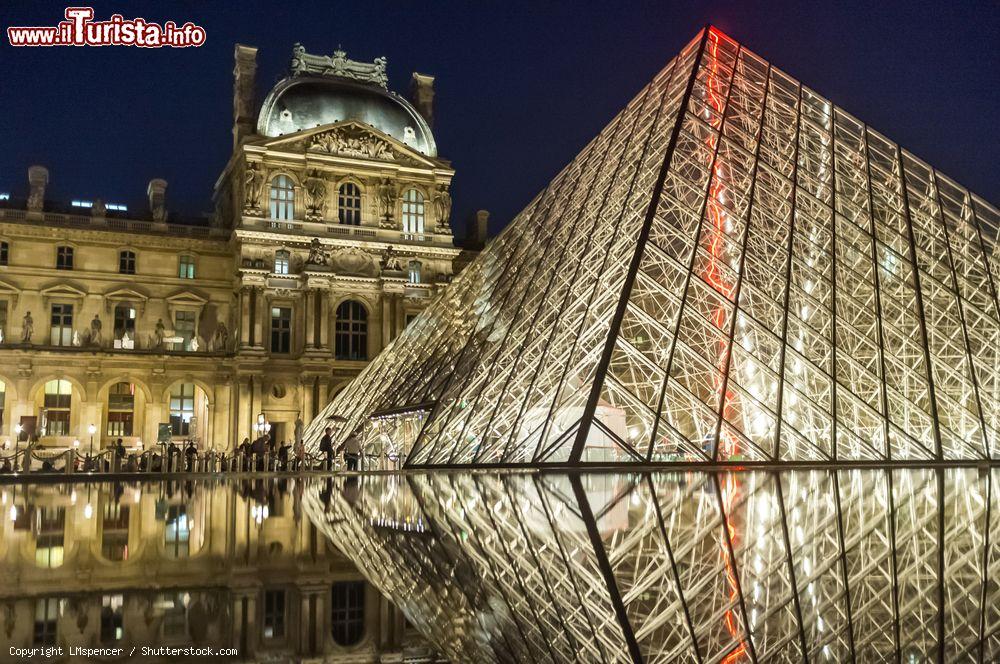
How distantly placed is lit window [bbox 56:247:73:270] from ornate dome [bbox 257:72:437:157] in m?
9.25

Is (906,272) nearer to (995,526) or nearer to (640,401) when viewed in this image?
(640,401)

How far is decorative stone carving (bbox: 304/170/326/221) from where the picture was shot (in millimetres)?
38625

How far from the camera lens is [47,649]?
3256mm

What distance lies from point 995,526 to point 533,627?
4.89 meters

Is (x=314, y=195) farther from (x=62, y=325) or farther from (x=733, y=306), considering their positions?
(x=733, y=306)

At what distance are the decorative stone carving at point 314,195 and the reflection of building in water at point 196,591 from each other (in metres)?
30.8

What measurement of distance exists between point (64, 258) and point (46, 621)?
123 feet

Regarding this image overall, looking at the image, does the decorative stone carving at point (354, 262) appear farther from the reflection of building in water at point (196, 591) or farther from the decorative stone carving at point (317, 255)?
the reflection of building in water at point (196, 591)

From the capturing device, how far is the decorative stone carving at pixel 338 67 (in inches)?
1712

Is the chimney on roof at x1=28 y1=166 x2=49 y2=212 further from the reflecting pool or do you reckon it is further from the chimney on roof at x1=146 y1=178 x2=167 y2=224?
the reflecting pool

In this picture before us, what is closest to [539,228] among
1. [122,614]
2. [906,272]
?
[906,272]

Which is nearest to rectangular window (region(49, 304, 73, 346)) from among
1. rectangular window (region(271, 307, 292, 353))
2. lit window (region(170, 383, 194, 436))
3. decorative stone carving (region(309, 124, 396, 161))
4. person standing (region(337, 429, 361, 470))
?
lit window (region(170, 383, 194, 436))

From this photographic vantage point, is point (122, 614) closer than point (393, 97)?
Yes

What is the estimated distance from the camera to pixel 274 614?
4047 mm
